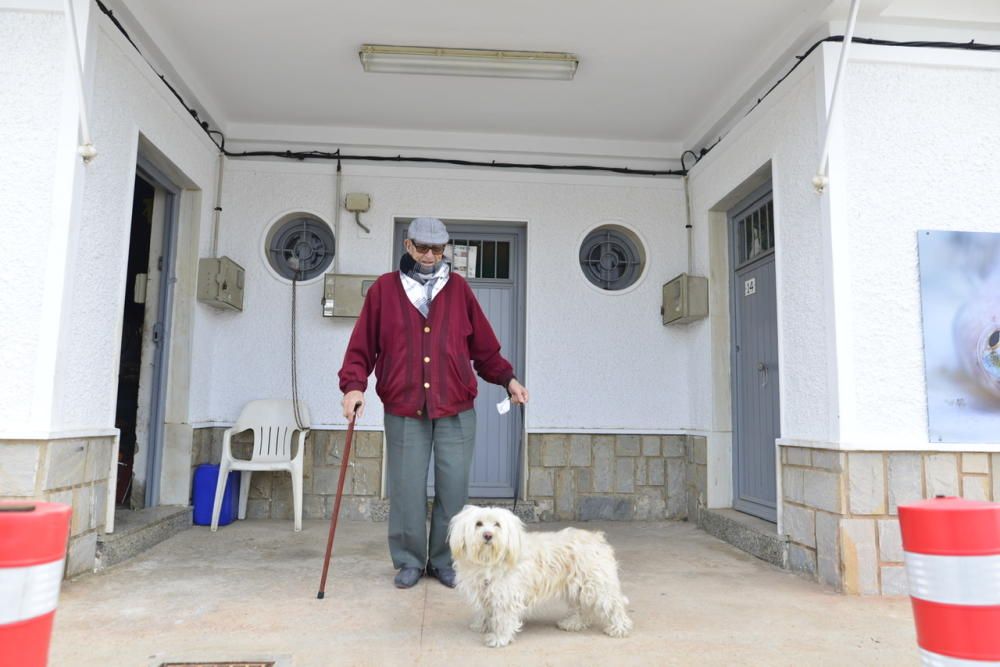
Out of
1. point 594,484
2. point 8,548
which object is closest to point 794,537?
point 594,484

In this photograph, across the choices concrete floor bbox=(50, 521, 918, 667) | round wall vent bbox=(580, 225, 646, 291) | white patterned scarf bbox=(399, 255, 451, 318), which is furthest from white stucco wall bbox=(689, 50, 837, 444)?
white patterned scarf bbox=(399, 255, 451, 318)

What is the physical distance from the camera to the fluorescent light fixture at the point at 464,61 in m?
4.13

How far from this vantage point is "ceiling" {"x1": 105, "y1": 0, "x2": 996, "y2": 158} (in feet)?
12.3

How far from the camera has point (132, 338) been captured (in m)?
5.19

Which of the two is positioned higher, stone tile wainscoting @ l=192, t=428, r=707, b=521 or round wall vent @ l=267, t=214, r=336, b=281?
round wall vent @ l=267, t=214, r=336, b=281

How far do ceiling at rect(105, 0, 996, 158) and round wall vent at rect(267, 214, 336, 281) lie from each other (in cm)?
67

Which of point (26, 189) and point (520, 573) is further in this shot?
point (26, 189)

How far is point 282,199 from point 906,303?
4.21 metres

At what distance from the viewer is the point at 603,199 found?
542cm

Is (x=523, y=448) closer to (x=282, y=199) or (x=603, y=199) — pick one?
(x=603, y=199)

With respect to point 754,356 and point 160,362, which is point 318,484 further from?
point 754,356

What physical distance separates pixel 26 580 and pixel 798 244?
3.60 metres

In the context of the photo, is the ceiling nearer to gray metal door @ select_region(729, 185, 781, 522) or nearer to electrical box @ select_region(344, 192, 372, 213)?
electrical box @ select_region(344, 192, 372, 213)

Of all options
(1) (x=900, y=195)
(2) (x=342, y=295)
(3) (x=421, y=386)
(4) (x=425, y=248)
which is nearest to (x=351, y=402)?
(3) (x=421, y=386)
